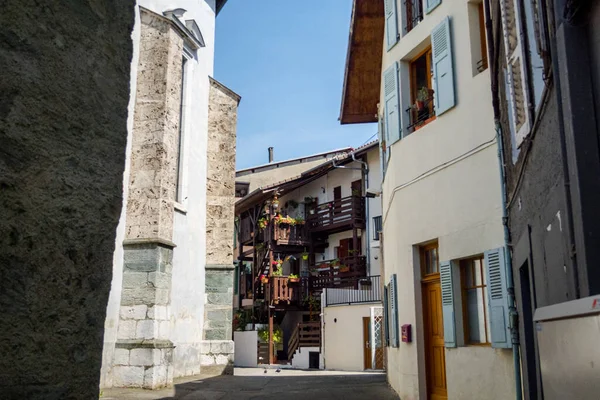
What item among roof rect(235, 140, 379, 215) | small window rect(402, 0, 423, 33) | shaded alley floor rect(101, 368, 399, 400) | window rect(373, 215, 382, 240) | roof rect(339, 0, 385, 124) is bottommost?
shaded alley floor rect(101, 368, 399, 400)

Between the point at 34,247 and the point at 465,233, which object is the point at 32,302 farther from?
the point at 465,233

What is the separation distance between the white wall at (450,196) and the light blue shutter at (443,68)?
0.28 ft

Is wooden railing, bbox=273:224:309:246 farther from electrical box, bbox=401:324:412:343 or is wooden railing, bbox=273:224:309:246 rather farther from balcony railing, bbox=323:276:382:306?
electrical box, bbox=401:324:412:343

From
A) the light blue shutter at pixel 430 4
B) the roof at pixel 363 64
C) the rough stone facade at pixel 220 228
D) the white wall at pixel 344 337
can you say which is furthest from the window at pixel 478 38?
the white wall at pixel 344 337

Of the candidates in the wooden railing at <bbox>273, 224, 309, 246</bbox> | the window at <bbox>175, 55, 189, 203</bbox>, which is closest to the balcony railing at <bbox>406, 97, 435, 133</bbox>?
the window at <bbox>175, 55, 189, 203</bbox>

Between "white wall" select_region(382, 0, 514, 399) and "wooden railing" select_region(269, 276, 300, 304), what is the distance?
54.4 feet

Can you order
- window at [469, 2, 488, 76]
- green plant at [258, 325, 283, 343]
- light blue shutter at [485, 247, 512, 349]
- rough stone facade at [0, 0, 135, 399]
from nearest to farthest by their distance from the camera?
rough stone facade at [0, 0, 135, 399]
light blue shutter at [485, 247, 512, 349]
window at [469, 2, 488, 76]
green plant at [258, 325, 283, 343]

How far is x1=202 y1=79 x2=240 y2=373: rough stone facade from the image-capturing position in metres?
15.7

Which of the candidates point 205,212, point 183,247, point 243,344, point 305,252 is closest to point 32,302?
point 183,247

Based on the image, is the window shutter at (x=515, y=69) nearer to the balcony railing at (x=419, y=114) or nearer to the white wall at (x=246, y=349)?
the balcony railing at (x=419, y=114)

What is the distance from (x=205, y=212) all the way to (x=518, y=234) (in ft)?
36.5

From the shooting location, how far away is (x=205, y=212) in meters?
16.4

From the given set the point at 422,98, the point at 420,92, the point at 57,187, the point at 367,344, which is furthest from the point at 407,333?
the point at 367,344

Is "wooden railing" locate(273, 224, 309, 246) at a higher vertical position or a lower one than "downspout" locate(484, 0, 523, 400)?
higher
